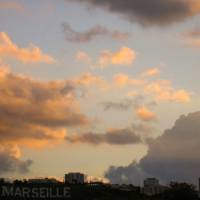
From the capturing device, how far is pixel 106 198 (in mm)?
160250

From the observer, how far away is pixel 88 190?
7274 inches

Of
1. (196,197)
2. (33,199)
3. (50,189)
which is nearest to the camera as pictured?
(33,199)

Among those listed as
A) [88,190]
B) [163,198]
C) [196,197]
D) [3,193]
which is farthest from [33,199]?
[196,197]

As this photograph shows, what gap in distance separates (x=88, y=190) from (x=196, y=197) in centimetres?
5918

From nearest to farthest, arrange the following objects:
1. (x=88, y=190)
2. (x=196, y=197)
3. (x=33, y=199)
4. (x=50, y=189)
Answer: (x=33, y=199) < (x=196, y=197) < (x=50, y=189) < (x=88, y=190)

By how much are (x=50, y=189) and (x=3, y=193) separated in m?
29.2

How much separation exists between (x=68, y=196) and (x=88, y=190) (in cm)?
2634

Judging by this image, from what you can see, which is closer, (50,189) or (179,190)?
(179,190)

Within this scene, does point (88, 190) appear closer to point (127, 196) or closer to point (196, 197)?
point (127, 196)

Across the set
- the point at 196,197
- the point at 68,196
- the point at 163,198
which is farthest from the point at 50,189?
the point at 196,197

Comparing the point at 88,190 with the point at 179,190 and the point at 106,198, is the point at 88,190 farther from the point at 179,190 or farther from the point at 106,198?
the point at 179,190

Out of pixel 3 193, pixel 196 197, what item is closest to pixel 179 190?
pixel 196 197

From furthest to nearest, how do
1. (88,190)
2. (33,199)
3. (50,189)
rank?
1. (88,190)
2. (50,189)
3. (33,199)

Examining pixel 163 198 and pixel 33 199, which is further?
pixel 163 198
